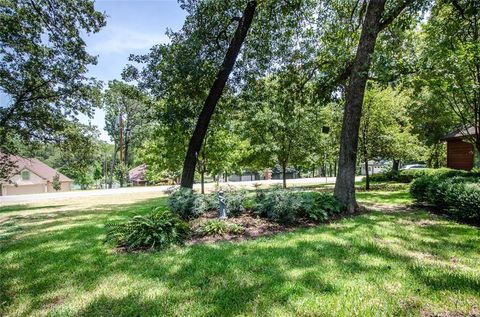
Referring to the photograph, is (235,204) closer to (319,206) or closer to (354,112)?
(319,206)

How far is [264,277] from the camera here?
3615 mm

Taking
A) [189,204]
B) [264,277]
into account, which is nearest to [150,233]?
[189,204]

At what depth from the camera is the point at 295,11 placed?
10312mm

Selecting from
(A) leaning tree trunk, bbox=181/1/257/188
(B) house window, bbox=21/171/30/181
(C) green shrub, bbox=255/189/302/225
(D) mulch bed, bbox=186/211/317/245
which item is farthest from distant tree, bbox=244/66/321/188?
(B) house window, bbox=21/171/30/181

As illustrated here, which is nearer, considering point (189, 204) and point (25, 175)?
point (189, 204)

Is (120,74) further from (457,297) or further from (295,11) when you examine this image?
(457,297)

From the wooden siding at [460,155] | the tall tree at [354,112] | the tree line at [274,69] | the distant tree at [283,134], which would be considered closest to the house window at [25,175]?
the tree line at [274,69]

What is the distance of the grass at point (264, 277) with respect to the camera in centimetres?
295

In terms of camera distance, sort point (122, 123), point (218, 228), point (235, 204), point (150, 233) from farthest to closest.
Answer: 1. point (122, 123)
2. point (235, 204)
3. point (218, 228)
4. point (150, 233)

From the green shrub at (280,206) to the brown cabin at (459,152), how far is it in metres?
16.1

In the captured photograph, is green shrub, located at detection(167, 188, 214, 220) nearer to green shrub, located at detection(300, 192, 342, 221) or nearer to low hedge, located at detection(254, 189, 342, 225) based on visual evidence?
low hedge, located at detection(254, 189, 342, 225)

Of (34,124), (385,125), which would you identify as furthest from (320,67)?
(34,124)

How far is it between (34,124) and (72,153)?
2.34 metres

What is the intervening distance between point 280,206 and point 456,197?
433 cm
